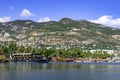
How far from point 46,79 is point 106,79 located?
13.0 meters

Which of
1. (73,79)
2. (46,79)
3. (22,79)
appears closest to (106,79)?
(73,79)

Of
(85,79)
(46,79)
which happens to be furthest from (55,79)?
(85,79)

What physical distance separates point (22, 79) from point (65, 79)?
30.3 feet

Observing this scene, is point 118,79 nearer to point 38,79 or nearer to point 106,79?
point 106,79

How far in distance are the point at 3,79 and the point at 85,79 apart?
17456 mm

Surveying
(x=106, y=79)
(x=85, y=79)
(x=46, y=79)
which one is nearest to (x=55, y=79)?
(x=46, y=79)

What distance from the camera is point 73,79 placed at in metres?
74.6

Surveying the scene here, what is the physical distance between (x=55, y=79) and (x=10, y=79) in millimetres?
9428

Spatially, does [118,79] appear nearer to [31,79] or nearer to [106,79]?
[106,79]

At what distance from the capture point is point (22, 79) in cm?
7238

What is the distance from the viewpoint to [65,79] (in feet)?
244

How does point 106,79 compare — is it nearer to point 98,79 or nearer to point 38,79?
point 98,79

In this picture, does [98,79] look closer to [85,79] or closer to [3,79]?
[85,79]

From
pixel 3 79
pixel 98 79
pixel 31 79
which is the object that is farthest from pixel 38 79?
pixel 98 79
